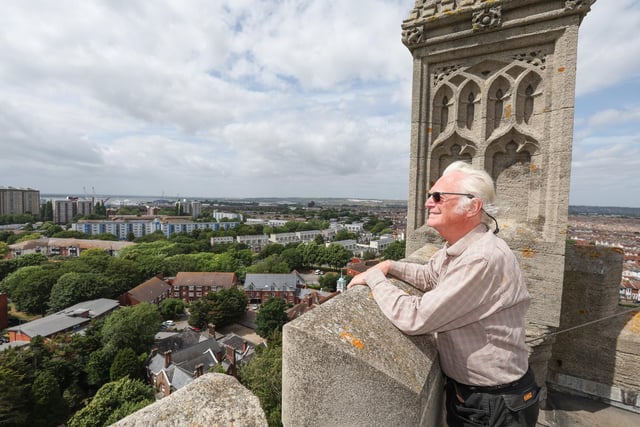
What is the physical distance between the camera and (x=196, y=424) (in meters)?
1.16

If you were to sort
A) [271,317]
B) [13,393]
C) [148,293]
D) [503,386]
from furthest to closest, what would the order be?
[148,293]
[271,317]
[13,393]
[503,386]

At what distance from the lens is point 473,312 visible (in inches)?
53.9

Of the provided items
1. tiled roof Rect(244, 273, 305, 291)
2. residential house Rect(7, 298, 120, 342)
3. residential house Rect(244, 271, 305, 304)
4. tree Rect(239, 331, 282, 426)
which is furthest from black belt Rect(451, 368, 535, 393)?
tiled roof Rect(244, 273, 305, 291)

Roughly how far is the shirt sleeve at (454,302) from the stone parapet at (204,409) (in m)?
0.73

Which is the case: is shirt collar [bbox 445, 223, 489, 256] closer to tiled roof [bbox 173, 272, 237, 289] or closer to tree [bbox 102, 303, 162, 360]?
tree [bbox 102, 303, 162, 360]

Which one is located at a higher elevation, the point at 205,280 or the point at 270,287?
the point at 205,280

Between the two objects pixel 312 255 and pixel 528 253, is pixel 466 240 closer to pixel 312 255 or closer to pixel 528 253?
pixel 528 253

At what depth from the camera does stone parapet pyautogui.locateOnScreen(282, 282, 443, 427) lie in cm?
122

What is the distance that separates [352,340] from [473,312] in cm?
56

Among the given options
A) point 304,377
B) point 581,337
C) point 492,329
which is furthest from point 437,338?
point 581,337

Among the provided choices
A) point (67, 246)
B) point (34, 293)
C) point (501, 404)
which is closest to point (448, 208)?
point (501, 404)

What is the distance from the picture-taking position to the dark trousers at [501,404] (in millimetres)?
1451

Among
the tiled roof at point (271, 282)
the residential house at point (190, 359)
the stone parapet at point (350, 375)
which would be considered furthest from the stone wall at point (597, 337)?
the tiled roof at point (271, 282)

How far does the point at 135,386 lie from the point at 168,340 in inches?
284
